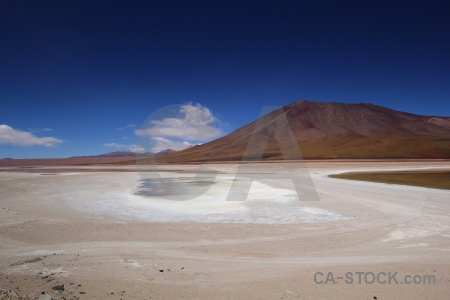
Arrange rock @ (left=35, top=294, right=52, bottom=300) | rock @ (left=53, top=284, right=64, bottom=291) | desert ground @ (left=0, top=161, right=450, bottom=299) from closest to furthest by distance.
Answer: rock @ (left=35, top=294, right=52, bottom=300) → rock @ (left=53, top=284, right=64, bottom=291) → desert ground @ (left=0, top=161, right=450, bottom=299)

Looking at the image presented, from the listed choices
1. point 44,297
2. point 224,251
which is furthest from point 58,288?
point 224,251

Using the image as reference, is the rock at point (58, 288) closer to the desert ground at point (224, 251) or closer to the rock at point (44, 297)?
the desert ground at point (224, 251)

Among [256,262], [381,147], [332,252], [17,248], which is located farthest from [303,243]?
[381,147]

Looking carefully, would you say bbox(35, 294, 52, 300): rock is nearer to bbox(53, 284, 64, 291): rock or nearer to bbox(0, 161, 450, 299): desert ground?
bbox(0, 161, 450, 299): desert ground

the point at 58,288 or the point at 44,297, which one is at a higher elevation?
the point at 44,297

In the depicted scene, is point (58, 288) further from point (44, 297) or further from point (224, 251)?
point (224, 251)

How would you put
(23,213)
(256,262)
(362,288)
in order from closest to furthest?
(362,288)
(256,262)
(23,213)

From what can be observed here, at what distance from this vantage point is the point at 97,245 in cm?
1118

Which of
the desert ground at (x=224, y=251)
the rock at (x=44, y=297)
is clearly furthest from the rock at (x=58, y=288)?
the rock at (x=44, y=297)

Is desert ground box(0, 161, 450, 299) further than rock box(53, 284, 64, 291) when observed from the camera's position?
Yes

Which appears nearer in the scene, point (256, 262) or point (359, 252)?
point (256, 262)

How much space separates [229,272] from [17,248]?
774 cm

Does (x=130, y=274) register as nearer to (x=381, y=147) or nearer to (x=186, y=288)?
(x=186, y=288)

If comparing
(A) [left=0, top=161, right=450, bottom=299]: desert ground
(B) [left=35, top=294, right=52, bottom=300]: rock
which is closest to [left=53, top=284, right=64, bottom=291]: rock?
(A) [left=0, top=161, right=450, bottom=299]: desert ground
